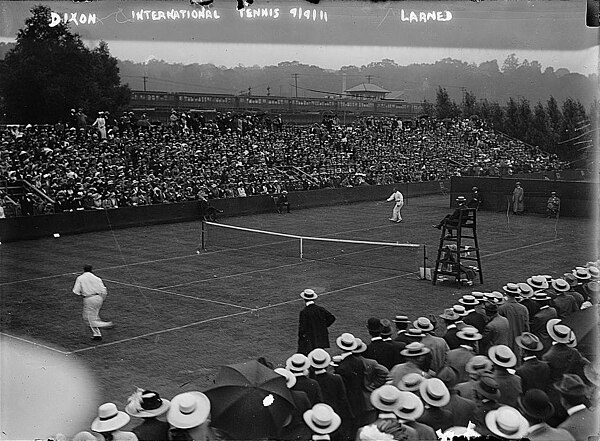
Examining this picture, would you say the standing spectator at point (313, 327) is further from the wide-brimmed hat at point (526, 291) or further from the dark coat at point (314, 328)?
the wide-brimmed hat at point (526, 291)

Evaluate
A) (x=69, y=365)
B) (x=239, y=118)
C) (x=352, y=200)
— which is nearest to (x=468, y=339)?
(x=69, y=365)

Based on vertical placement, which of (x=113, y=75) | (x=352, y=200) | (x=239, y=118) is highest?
(x=113, y=75)

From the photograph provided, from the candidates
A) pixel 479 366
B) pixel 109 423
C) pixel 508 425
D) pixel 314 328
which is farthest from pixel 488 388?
pixel 314 328

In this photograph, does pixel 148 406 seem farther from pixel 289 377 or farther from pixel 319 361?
pixel 319 361

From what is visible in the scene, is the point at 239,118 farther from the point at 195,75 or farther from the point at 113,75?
the point at 195,75

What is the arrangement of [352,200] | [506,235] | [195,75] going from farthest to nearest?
[195,75] < [352,200] < [506,235]

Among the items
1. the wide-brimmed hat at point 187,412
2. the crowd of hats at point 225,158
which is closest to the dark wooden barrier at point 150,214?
the crowd of hats at point 225,158

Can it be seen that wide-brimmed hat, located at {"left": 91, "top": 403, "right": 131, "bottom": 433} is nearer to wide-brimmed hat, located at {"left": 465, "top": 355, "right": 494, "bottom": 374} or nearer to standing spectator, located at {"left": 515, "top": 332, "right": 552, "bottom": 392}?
wide-brimmed hat, located at {"left": 465, "top": 355, "right": 494, "bottom": 374}
